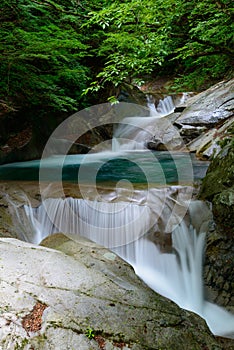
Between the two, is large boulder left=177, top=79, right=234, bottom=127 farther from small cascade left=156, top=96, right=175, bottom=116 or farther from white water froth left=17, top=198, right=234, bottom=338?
white water froth left=17, top=198, right=234, bottom=338

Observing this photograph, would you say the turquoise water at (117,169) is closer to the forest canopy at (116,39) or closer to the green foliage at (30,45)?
the forest canopy at (116,39)

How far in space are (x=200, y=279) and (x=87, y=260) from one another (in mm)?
1983

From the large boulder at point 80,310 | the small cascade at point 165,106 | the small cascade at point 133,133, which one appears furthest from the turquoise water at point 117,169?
the small cascade at point 165,106

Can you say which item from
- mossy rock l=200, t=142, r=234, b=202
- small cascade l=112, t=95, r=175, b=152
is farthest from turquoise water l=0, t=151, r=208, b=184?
small cascade l=112, t=95, r=175, b=152

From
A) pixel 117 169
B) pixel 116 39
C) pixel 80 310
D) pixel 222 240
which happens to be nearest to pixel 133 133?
pixel 117 169

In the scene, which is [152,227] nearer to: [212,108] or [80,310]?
[80,310]

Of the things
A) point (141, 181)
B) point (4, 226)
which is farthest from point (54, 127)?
point (4, 226)

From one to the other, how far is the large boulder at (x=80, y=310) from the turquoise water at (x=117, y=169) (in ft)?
10.5

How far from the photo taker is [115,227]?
4.57 meters

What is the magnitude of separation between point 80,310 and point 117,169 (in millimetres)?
5487

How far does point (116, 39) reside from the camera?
3.84 meters

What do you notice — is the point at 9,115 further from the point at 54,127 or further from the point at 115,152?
the point at 115,152

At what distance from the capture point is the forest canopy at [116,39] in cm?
332

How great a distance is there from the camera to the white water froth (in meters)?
3.82
